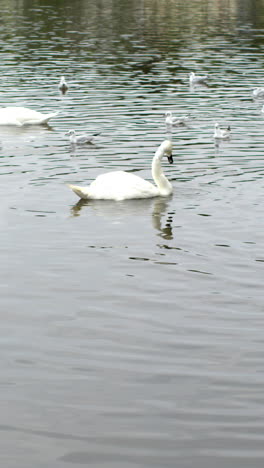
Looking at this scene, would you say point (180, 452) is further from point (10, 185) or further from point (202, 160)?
point (202, 160)

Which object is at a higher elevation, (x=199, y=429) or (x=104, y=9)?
(x=199, y=429)

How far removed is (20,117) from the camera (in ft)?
100

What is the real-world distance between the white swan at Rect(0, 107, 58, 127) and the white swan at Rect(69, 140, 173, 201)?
10.8 m

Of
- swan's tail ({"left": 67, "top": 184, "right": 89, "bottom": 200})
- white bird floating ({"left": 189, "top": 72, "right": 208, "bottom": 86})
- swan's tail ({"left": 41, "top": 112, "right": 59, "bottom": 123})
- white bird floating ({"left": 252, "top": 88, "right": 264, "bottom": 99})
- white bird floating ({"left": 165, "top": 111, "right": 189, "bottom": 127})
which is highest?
swan's tail ({"left": 67, "top": 184, "right": 89, "bottom": 200})

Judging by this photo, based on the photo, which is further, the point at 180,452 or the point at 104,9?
the point at 104,9

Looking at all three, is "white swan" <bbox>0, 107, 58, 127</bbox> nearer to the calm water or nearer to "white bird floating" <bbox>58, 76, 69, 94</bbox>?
the calm water

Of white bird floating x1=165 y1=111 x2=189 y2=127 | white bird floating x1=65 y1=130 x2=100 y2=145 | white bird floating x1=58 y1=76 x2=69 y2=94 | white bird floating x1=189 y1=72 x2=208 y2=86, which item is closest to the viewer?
white bird floating x1=65 y1=130 x2=100 y2=145

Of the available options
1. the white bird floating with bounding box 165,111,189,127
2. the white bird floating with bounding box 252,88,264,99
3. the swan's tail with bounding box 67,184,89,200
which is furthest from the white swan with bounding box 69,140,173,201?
the white bird floating with bounding box 252,88,264,99

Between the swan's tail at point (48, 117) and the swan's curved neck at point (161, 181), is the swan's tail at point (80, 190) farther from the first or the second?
the swan's tail at point (48, 117)

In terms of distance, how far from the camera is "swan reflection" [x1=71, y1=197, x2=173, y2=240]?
61.9 ft

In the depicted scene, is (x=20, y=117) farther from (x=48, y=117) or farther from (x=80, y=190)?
(x=80, y=190)

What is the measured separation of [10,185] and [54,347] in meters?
10.3

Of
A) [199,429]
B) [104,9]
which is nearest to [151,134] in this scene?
[199,429]

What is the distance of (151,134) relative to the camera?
28.0 metres
